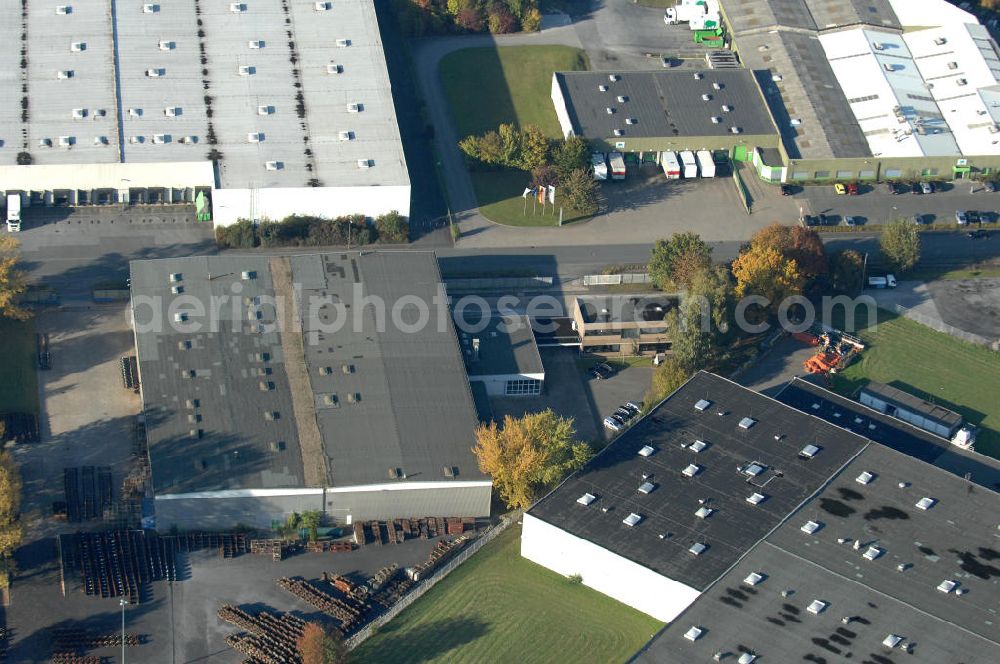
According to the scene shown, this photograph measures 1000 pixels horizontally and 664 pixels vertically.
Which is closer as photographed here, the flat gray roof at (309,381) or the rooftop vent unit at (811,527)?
the rooftop vent unit at (811,527)

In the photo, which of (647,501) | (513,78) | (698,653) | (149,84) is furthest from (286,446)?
(513,78)

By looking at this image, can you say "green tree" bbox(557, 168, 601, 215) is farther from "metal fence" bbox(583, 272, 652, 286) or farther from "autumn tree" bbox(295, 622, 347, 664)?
"autumn tree" bbox(295, 622, 347, 664)

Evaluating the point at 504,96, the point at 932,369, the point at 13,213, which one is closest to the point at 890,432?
the point at 932,369

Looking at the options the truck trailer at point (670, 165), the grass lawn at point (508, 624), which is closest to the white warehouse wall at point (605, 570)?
the grass lawn at point (508, 624)

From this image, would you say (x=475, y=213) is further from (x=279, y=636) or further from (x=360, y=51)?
(x=279, y=636)

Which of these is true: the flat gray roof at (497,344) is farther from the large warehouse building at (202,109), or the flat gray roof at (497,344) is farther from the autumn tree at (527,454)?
the large warehouse building at (202,109)

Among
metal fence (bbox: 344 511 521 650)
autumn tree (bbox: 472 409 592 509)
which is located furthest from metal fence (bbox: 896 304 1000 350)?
metal fence (bbox: 344 511 521 650)

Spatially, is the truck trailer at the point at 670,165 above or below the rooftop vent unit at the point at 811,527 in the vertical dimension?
above

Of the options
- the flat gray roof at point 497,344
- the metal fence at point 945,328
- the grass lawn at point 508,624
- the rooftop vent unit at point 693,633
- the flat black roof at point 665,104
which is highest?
the flat black roof at point 665,104
